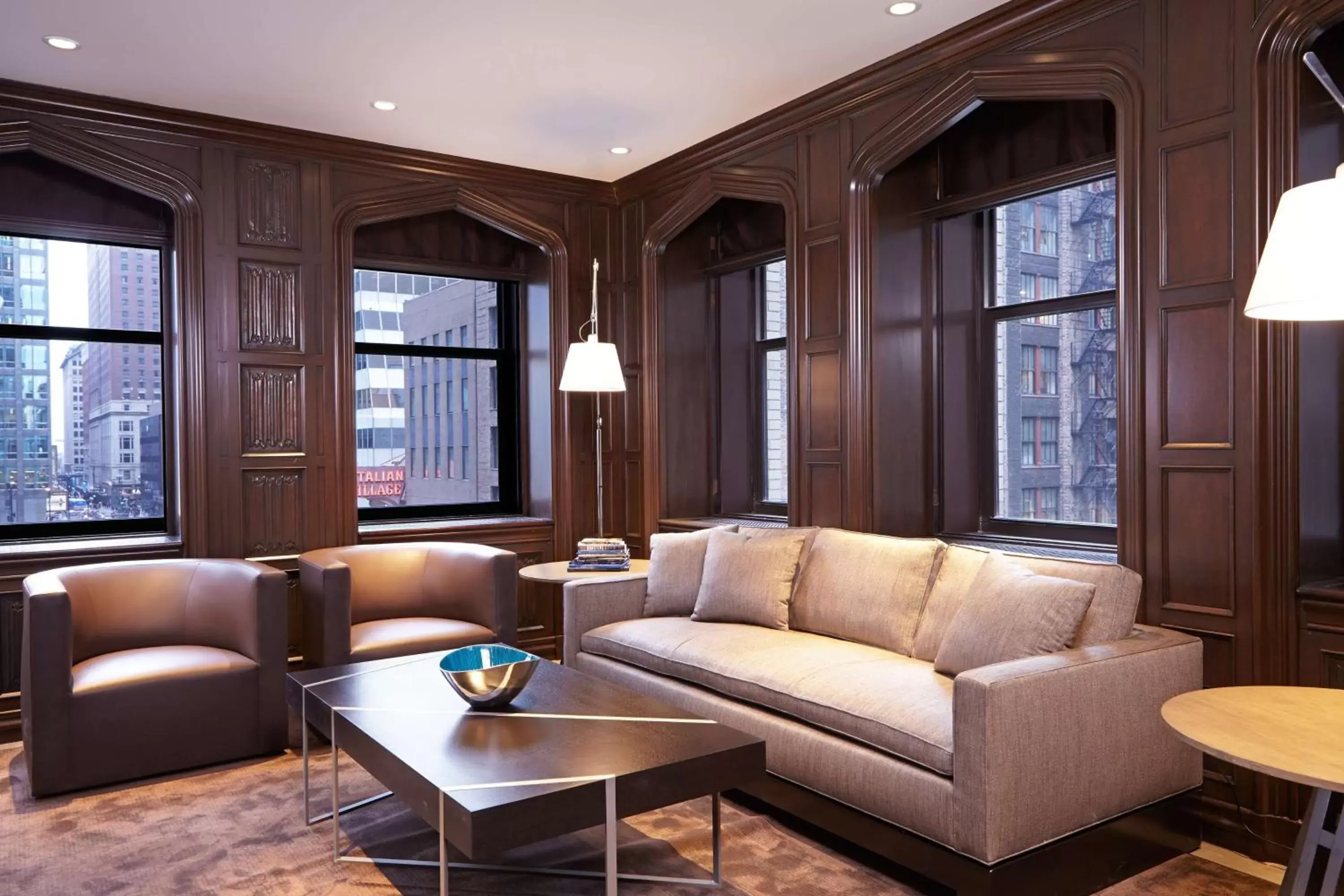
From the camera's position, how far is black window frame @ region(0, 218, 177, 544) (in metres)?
4.54

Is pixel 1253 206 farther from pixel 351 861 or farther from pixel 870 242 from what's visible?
pixel 351 861

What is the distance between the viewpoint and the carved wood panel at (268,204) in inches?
185

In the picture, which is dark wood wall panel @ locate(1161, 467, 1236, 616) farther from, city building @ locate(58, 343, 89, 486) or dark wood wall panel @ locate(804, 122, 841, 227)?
city building @ locate(58, 343, 89, 486)

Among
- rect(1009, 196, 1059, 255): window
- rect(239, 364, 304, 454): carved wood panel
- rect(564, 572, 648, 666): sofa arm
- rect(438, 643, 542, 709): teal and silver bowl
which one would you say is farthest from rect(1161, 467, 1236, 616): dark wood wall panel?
rect(239, 364, 304, 454): carved wood panel

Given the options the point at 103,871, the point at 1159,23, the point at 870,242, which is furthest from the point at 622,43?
the point at 103,871

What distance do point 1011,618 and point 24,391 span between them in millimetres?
4439

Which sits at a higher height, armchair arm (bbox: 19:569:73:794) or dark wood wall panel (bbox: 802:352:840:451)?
dark wood wall panel (bbox: 802:352:840:451)

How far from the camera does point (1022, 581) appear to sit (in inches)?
116

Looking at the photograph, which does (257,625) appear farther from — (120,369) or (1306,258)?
(1306,258)

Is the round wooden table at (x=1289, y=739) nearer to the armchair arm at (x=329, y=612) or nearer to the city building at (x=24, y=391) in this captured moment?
the armchair arm at (x=329, y=612)

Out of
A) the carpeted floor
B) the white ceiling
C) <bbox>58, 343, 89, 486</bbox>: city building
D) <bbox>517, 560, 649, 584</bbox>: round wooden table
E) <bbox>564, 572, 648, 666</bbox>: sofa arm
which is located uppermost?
the white ceiling

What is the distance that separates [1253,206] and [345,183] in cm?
400

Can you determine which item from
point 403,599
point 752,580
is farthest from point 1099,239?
point 403,599

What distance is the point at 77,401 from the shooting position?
4707mm
